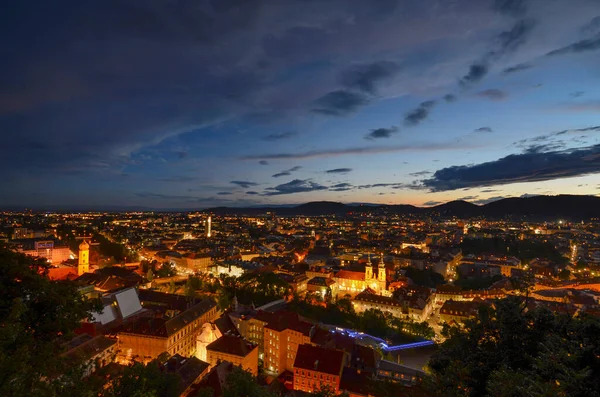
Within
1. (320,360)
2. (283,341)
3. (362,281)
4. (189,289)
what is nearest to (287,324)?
(283,341)

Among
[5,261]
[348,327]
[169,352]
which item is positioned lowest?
[348,327]

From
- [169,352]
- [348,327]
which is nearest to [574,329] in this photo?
[169,352]

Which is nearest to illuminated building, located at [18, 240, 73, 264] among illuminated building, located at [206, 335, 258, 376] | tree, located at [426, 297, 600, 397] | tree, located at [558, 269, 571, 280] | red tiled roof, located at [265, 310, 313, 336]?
red tiled roof, located at [265, 310, 313, 336]

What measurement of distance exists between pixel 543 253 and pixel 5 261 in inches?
3476

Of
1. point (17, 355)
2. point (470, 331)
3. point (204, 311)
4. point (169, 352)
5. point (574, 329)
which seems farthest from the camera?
point (204, 311)

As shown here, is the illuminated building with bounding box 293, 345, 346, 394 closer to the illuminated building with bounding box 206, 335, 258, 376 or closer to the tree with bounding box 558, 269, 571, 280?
the illuminated building with bounding box 206, 335, 258, 376

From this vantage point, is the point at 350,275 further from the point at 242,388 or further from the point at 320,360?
the point at 242,388

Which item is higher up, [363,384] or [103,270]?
[103,270]

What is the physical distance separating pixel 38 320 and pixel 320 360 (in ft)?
54.7

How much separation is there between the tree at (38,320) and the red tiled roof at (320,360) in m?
15.1

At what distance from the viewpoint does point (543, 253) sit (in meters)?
74.4

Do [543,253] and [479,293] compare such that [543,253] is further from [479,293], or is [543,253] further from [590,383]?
[590,383]

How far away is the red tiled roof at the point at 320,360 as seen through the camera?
20.5 meters

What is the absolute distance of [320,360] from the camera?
68.8 feet
